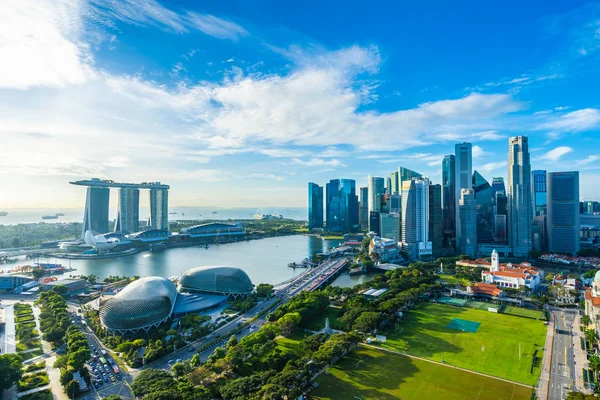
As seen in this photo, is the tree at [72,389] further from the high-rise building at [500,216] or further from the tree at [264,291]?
the high-rise building at [500,216]

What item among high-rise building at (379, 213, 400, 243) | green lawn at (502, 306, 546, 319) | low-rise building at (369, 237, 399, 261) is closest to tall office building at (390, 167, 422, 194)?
high-rise building at (379, 213, 400, 243)

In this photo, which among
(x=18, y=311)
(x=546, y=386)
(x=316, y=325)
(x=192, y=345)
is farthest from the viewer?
(x=18, y=311)

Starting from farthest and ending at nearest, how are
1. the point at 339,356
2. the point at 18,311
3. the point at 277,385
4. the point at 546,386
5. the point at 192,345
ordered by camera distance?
1. the point at 18,311
2. the point at 192,345
3. the point at 339,356
4. the point at 546,386
5. the point at 277,385

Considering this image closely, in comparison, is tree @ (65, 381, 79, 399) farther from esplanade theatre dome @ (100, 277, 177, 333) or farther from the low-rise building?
the low-rise building

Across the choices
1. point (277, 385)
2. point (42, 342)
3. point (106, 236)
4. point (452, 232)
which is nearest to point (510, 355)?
point (277, 385)

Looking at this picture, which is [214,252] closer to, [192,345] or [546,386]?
[192,345]

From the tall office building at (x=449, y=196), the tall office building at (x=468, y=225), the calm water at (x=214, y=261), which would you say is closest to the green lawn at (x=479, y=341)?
the calm water at (x=214, y=261)
